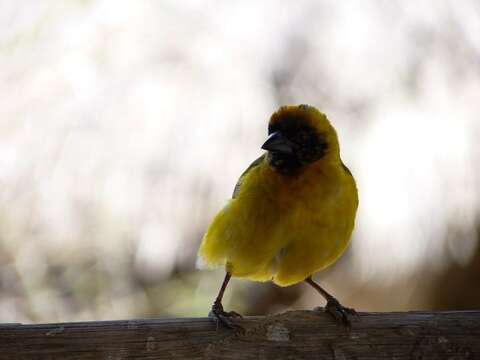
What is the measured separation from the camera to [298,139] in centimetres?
326

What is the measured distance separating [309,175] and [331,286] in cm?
301

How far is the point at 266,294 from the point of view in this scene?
6.55 metres

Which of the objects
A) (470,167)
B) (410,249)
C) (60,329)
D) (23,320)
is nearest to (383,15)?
(470,167)

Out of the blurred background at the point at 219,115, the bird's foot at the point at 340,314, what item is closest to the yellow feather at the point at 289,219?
the bird's foot at the point at 340,314

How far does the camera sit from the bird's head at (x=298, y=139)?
322 cm

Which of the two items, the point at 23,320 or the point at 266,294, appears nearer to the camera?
the point at 23,320

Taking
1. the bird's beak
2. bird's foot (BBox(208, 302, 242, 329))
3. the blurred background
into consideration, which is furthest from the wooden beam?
the blurred background

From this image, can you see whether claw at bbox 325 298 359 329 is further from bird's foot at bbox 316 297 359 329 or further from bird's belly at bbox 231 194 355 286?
bird's belly at bbox 231 194 355 286

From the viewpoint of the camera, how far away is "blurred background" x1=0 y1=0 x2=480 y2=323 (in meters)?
5.41

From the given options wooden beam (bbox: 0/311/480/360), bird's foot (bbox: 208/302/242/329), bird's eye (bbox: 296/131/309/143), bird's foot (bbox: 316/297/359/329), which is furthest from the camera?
bird's eye (bbox: 296/131/309/143)

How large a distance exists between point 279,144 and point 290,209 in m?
0.24

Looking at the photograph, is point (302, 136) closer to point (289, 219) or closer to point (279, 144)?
point (279, 144)

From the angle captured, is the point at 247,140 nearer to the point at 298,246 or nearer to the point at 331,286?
the point at 331,286

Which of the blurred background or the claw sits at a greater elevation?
the blurred background
